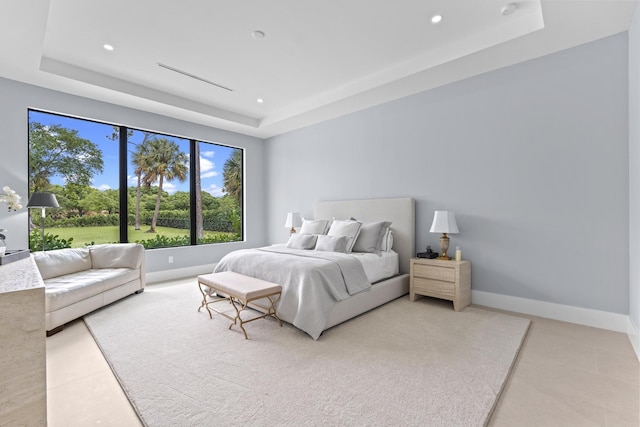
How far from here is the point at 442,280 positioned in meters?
3.67

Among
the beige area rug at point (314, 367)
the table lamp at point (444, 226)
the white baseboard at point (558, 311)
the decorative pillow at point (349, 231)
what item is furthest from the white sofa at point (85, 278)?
the white baseboard at point (558, 311)

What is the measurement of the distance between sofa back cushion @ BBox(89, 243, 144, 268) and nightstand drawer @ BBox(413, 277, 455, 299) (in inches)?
149

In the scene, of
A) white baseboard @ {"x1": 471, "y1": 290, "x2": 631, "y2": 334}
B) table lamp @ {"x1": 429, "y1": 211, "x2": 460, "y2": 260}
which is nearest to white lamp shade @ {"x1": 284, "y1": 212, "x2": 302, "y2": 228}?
table lamp @ {"x1": 429, "y1": 211, "x2": 460, "y2": 260}

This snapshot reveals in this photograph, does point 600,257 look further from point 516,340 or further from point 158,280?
point 158,280

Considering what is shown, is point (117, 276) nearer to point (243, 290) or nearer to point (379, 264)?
point (243, 290)

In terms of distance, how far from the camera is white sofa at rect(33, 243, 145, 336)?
120 inches

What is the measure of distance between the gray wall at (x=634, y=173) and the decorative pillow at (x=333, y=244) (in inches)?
111

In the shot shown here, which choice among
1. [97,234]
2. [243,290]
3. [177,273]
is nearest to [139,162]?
[97,234]

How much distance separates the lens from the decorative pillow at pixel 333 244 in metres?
4.07

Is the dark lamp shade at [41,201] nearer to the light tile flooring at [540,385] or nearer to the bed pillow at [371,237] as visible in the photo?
the light tile flooring at [540,385]

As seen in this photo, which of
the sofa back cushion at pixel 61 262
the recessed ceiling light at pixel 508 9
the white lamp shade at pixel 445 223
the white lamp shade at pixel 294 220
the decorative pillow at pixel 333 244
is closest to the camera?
the recessed ceiling light at pixel 508 9

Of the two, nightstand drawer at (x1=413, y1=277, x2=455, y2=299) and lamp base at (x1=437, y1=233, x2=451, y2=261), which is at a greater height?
lamp base at (x1=437, y1=233, x2=451, y2=261)

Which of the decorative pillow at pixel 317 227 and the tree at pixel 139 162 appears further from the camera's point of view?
the tree at pixel 139 162

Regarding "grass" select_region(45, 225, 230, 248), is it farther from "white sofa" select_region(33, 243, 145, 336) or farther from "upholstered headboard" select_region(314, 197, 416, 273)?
"upholstered headboard" select_region(314, 197, 416, 273)
